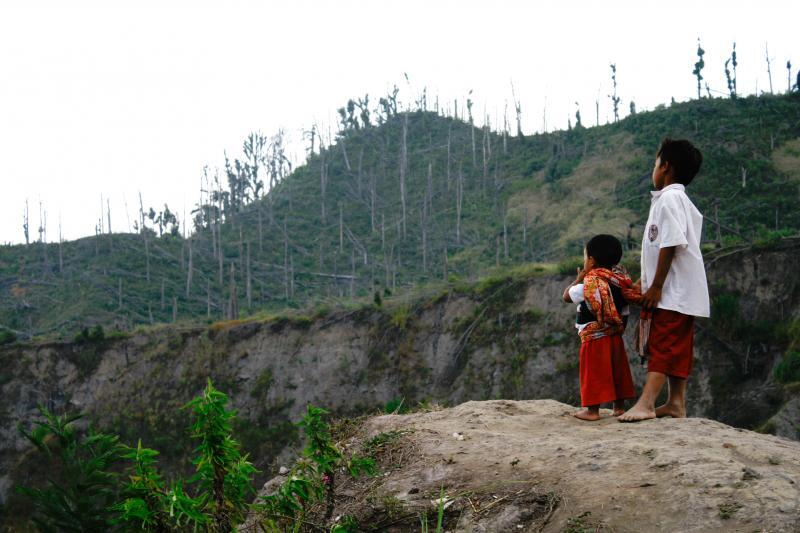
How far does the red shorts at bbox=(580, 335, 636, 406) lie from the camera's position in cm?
525

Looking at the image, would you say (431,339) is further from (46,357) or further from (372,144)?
(372,144)

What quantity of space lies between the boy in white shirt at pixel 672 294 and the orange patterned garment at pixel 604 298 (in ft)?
0.50

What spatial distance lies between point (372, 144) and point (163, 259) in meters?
20.9

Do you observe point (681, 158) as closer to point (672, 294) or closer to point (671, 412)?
point (672, 294)

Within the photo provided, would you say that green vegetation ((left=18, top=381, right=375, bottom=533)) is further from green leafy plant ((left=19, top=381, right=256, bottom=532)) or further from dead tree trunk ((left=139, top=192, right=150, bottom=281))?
dead tree trunk ((left=139, top=192, right=150, bottom=281))

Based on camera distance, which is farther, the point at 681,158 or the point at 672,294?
the point at 681,158

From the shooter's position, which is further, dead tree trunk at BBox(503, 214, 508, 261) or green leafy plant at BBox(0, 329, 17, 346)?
dead tree trunk at BBox(503, 214, 508, 261)

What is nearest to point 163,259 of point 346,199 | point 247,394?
point 346,199

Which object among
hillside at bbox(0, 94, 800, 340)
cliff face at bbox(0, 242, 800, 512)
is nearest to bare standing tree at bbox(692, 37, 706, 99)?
hillside at bbox(0, 94, 800, 340)

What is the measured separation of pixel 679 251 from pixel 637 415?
1025mm

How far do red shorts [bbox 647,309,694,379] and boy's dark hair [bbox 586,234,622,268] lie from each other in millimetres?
489

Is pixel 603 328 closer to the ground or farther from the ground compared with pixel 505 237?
closer to the ground

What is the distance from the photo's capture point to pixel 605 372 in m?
5.27

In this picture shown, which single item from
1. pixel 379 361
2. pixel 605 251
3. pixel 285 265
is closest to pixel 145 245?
pixel 285 265
